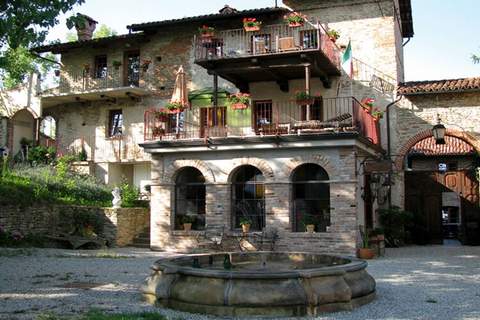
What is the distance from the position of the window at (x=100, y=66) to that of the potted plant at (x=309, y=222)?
13.1 meters

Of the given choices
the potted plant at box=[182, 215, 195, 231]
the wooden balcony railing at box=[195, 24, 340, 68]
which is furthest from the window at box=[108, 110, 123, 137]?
the potted plant at box=[182, 215, 195, 231]

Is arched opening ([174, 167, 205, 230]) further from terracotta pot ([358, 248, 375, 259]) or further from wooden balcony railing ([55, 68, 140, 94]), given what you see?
wooden balcony railing ([55, 68, 140, 94])

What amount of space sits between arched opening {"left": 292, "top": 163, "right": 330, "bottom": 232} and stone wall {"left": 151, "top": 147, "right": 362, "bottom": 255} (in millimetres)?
547

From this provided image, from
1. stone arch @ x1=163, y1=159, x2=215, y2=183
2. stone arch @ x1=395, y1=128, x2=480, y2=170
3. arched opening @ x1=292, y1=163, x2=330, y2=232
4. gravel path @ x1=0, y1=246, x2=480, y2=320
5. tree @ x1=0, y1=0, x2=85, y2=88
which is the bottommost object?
gravel path @ x1=0, y1=246, x2=480, y2=320

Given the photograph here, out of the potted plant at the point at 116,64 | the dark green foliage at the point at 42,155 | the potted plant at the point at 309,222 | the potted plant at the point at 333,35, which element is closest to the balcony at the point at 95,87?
the potted plant at the point at 116,64

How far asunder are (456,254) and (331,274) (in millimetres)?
10197

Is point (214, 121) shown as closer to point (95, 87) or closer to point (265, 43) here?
point (265, 43)

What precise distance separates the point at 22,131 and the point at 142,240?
11475 mm

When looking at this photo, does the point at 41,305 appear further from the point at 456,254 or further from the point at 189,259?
the point at 456,254

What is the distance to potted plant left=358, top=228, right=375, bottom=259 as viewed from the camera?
14430 mm

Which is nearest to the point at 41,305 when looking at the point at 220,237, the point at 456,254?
Answer: the point at 220,237

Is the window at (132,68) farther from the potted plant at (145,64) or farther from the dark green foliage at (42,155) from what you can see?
the dark green foliage at (42,155)

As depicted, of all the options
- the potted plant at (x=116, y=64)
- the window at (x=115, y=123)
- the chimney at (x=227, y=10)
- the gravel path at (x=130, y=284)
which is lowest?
the gravel path at (x=130, y=284)

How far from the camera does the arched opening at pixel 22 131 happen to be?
82.5 feet
